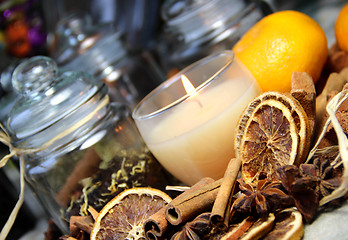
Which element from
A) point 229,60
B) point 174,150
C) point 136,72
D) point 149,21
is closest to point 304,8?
point 149,21

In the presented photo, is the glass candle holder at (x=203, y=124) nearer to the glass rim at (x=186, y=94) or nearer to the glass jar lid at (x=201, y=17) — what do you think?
the glass rim at (x=186, y=94)

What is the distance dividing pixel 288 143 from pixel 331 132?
0.10m

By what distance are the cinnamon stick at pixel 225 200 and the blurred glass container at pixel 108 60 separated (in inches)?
26.8

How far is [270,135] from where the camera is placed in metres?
0.65

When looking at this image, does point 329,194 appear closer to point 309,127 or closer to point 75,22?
point 309,127

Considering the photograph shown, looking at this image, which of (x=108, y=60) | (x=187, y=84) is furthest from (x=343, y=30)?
(x=108, y=60)

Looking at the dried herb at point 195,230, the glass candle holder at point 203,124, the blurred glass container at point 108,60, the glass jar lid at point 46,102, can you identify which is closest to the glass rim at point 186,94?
the glass candle holder at point 203,124

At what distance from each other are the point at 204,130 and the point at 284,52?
0.25 metres

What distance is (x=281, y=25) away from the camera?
0.86 meters

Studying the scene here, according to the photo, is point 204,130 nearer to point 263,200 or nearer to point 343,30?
point 263,200

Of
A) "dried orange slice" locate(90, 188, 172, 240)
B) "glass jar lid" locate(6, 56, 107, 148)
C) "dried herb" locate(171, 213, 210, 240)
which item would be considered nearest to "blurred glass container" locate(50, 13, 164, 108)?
"glass jar lid" locate(6, 56, 107, 148)

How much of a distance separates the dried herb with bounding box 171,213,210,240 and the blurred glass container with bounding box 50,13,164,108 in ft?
2.33

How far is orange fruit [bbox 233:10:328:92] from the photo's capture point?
81 centimetres

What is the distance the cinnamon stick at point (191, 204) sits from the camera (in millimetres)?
614
